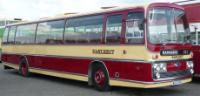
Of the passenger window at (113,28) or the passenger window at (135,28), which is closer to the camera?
the passenger window at (135,28)

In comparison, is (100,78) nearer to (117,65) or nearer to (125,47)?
(117,65)

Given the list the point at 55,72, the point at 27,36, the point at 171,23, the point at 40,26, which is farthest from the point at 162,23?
the point at 27,36

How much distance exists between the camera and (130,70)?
40.8ft

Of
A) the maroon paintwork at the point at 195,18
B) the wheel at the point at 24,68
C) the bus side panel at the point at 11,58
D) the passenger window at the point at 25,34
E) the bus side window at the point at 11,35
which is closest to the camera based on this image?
the maroon paintwork at the point at 195,18

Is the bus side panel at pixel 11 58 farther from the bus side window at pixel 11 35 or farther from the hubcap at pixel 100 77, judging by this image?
the hubcap at pixel 100 77

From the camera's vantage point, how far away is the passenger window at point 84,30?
14.1m

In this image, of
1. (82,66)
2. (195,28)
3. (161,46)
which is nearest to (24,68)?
(82,66)

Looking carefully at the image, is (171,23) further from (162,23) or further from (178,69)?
(178,69)

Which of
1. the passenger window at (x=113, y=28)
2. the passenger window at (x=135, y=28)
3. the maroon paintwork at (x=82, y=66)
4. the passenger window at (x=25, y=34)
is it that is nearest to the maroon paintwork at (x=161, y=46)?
the passenger window at (x=135, y=28)

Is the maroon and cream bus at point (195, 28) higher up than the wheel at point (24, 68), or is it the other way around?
the maroon and cream bus at point (195, 28)

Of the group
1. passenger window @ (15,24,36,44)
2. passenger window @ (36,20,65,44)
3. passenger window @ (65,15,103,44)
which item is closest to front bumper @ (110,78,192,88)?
passenger window @ (65,15,103,44)

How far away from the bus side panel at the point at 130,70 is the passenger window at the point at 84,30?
1179mm

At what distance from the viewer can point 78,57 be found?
15.1 metres

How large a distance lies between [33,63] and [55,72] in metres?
2.43
